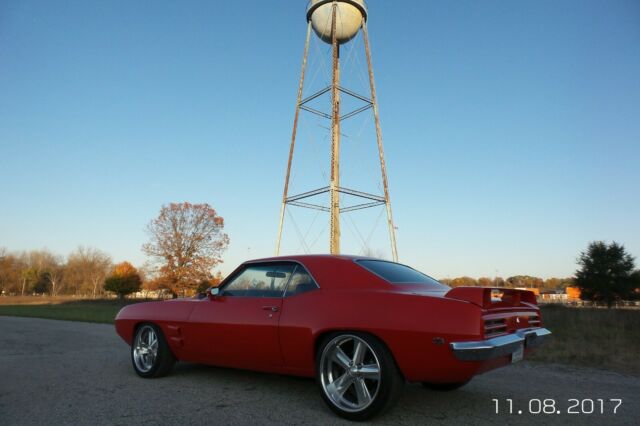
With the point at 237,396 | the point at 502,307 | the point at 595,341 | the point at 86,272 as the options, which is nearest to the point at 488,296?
the point at 502,307

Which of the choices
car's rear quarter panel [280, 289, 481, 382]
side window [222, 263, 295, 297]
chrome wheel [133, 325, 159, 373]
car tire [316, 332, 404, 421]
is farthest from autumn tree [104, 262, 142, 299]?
car tire [316, 332, 404, 421]

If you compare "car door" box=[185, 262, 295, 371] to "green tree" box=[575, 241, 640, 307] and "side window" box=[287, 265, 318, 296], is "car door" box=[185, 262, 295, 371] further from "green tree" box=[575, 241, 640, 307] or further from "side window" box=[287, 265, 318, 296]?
"green tree" box=[575, 241, 640, 307]

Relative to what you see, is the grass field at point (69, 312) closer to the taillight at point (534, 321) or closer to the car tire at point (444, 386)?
the car tire at point (444, 386)

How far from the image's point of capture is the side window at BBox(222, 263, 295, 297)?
426 cm

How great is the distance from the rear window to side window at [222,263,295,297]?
0.73 meters

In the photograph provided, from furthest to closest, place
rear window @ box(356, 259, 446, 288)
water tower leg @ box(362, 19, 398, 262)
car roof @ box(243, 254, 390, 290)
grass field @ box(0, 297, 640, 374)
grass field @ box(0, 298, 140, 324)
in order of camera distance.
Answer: water tower leg @ box(362, 19, 398, 262)
grass field @ box(0, 298, 140, 324)
grass field @ box(0, 297, 640, 374)
rear window @ box(356, 259, 446, 288)
car roof @ box(243, 254, 390, 290)

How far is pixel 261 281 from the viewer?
14.5ft

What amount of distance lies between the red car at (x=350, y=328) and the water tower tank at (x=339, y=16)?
64.6 ft

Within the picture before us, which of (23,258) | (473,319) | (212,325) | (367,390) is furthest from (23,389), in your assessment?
(23,258)

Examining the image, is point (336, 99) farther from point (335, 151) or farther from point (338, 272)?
point (338, 272)

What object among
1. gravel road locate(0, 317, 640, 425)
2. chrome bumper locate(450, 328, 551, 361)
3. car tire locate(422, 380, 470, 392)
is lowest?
gravel road locate(0, 317, 640, 425)

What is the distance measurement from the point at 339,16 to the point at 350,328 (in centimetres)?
2092

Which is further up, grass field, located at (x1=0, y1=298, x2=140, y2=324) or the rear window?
the rear window

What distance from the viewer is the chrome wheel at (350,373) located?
11.2ft
